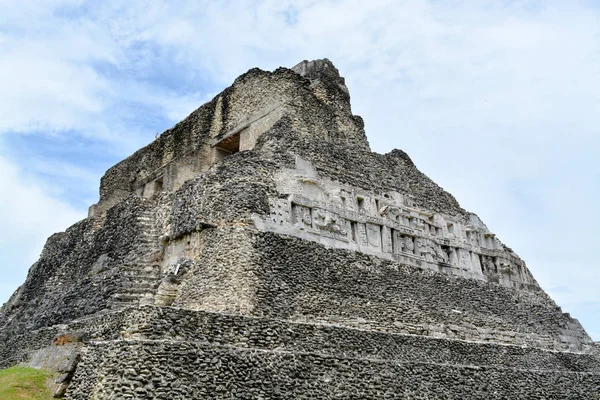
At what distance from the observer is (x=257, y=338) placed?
978 cm

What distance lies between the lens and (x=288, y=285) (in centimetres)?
1215

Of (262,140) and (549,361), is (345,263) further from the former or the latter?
(549,361)

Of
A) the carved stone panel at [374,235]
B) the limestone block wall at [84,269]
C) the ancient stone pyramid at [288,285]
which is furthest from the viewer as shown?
the carved stone panel at [374,235]

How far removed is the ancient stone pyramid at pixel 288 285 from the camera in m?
9.28

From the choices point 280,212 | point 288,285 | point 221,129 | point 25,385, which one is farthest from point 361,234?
point 25,385

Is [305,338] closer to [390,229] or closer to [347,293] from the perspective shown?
[347,293]

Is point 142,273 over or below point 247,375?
over

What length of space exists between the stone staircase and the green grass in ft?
7.75

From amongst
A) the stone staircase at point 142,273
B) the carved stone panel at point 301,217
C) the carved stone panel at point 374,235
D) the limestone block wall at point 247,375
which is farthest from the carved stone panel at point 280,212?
the limestone block wall at point 247,375

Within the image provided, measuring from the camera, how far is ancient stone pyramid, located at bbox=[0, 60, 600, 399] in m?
9.28

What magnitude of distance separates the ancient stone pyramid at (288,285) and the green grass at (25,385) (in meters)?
0.52

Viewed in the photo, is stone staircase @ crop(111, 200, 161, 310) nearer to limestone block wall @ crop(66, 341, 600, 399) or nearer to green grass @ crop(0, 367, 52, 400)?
green grass @ crop(0, 367, 52, 400)

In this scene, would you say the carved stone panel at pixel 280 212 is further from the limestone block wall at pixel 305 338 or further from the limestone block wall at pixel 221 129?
the limestone block wall at pixel 221 129

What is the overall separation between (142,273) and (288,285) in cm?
409
